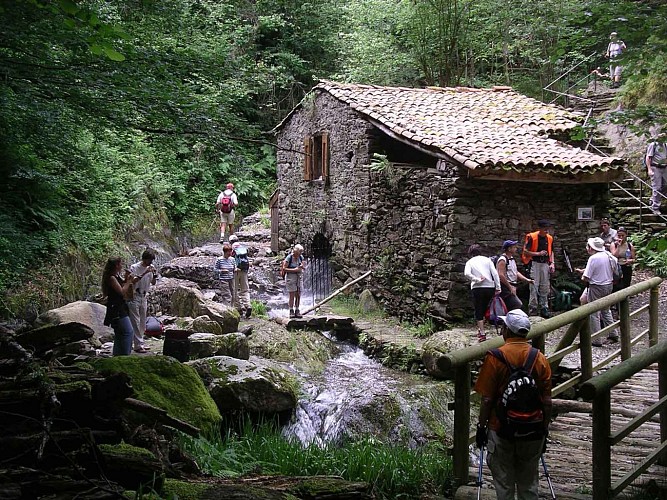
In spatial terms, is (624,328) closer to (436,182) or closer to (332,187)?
(436,182)

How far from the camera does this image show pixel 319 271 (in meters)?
16.2

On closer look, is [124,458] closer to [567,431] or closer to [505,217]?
[567,431]

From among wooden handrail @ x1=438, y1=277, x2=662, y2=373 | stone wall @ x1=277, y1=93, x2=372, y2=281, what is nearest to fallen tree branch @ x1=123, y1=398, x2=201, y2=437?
wooden handrail @ x1=438, y1=277, x2=662, y2=373

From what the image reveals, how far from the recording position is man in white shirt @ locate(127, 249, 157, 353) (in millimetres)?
8688

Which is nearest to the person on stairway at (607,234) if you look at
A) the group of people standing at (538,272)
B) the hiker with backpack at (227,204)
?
the group of people standing at (538,272)

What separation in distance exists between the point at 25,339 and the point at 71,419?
1667 millimetres

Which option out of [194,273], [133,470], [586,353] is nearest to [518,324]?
[133,470]

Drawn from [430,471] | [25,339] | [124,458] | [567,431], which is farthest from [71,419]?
[567,431]

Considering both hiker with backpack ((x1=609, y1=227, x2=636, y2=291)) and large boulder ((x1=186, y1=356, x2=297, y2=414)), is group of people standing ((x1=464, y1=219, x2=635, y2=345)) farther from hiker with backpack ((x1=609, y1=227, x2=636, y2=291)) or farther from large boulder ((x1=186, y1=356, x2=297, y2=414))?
large boulder ((x1=186, y1=356, x2=297, y2=414))

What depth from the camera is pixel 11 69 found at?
5.81 m

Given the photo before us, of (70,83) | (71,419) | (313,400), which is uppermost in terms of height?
(70,83)

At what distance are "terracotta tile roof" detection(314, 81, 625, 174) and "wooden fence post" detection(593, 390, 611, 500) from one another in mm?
6701

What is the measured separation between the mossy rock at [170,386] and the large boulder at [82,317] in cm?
397

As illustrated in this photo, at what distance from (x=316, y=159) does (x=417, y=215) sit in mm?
5968
